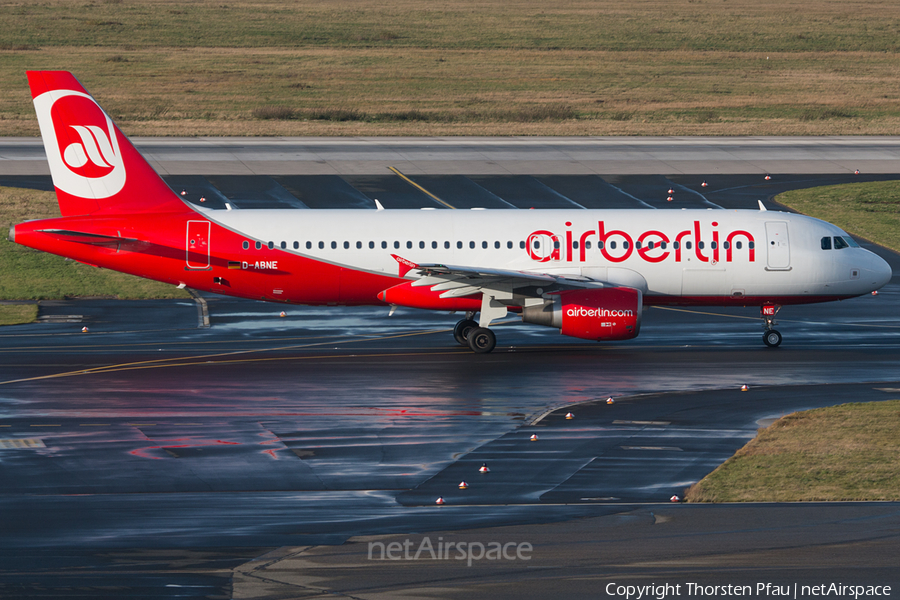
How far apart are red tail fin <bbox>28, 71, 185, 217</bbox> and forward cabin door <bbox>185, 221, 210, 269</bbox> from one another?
3.69 ft

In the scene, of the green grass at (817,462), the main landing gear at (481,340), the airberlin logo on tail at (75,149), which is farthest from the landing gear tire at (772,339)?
the airberlin logo on tail at (75,149)

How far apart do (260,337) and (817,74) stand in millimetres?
91273

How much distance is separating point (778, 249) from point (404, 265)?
38.1 feet

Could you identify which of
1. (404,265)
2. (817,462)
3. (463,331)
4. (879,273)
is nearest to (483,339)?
(463,331)

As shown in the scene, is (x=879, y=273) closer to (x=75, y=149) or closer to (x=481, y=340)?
(x=481, y=340)

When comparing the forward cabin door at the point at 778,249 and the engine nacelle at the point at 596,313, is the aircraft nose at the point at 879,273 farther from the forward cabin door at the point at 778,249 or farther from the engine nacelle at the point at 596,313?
the engine nacelle at the point at 596,313

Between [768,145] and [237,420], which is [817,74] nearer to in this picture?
[768,145]

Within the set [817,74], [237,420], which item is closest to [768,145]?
[817,74]

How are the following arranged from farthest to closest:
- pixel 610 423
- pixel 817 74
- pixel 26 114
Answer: pixel 817 74
pixel 26 114
pixel 610 423

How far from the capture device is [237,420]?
86.6 ft

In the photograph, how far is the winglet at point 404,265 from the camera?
32.5 meters

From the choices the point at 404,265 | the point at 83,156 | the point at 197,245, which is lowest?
the point at 404,265

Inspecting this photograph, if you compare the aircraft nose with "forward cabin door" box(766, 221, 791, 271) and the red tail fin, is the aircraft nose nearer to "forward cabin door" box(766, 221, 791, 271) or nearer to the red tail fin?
"forward cabin door" box(766, 221, 791, 271)

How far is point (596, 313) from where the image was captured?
3259cm
